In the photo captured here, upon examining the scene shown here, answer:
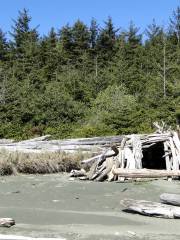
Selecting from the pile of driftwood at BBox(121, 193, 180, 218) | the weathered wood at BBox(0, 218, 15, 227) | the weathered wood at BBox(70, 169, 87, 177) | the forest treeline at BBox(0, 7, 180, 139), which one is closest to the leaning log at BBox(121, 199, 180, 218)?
the pile of driftwood at BBox(121, 193, 180, 218)

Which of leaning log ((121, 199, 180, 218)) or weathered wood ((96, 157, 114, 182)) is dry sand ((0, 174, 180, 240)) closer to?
leaning log ((121, 199, 180, 218))

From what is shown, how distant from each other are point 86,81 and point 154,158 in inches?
A: 1245

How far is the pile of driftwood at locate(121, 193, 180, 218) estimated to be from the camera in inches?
321

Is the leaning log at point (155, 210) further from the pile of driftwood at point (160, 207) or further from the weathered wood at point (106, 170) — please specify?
the weathered wood at point (106, 170)

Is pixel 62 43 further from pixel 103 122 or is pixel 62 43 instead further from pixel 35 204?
pixel 35 204

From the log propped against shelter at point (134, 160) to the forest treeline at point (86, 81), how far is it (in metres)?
11.5

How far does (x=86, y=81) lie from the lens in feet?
159

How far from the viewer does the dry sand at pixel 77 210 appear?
7344mm

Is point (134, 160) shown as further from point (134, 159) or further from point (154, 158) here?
point (154, 158)

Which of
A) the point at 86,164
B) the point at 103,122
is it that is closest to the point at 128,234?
the point at 86,164

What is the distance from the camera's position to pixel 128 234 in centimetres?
723

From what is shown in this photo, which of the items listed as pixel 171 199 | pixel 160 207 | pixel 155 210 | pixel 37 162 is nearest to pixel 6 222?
pixel 155 210

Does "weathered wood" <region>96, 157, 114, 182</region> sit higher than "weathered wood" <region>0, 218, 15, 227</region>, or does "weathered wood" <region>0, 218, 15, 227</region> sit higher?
"weathered wood" <region>96, 157, 114, 182</region>

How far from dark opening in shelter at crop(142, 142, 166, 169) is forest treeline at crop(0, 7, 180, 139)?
10324 mm
